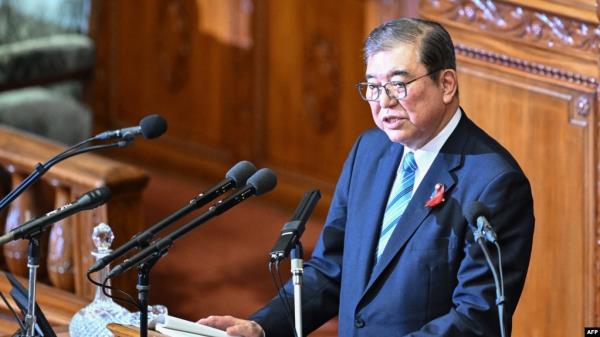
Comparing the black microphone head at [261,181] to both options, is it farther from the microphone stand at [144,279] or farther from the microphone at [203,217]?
the microphone stand at [144,279]

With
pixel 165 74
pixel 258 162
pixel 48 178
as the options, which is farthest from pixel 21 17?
pixel 48 178

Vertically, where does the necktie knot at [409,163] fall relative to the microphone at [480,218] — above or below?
above

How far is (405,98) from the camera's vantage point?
3643mm

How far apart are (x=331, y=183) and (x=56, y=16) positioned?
76.4 inches

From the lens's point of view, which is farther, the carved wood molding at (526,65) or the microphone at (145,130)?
the carved wood molding at (526,65)

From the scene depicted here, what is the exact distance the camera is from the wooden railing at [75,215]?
5.37 m

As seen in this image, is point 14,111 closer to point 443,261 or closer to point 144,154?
point 144,154

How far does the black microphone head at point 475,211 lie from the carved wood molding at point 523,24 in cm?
174

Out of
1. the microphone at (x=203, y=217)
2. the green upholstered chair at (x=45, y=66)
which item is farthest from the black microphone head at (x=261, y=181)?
the green upholstered chair at (x=45, y=66)

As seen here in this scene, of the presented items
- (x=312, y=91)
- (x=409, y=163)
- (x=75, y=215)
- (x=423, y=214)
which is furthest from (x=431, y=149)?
(x=312, y=91)

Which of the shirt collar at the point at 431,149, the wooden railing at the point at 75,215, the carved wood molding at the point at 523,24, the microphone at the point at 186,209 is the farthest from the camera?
the wooden railing at the point at 75,215

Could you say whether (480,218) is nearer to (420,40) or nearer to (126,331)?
(420,40)

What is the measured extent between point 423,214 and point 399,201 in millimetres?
130

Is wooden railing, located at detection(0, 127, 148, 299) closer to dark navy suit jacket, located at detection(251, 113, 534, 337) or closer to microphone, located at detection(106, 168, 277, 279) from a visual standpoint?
dark navy suit jacket, located at detection(251, 113, 534, 337)
